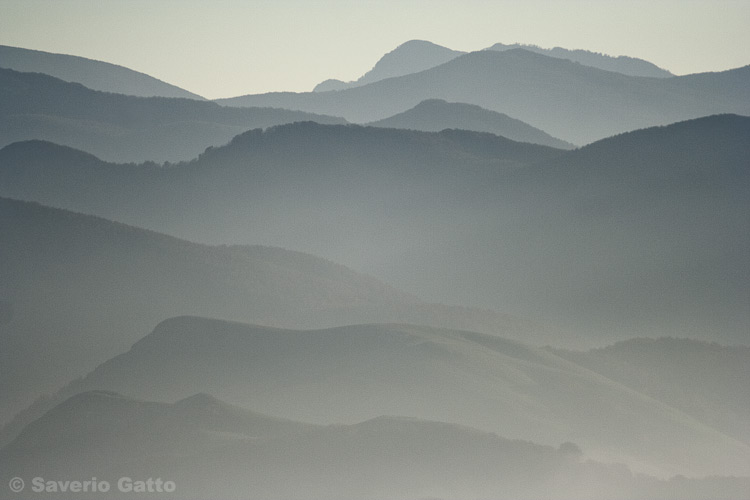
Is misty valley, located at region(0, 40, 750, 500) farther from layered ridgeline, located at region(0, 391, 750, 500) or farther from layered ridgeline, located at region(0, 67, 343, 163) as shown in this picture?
layered ridgeline, located at region(0, 67, 343, 163)

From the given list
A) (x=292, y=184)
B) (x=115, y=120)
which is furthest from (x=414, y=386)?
(x=115, y=120)

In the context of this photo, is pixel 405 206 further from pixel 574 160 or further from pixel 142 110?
pixel 142 110

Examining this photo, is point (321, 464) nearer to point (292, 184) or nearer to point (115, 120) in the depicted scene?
point (292, 184)

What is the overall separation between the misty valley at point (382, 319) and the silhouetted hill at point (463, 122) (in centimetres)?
5920

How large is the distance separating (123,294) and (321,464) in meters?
31.6

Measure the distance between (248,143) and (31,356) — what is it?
78.2 m

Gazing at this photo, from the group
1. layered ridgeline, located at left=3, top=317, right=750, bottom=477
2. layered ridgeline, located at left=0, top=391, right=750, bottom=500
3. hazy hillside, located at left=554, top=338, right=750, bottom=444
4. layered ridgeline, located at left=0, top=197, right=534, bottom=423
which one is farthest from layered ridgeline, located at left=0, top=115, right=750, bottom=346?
layered ridgeline, located at left=0, top=391, right=750, bottom=500

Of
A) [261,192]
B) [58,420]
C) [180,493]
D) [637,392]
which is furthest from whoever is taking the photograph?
[261,192]

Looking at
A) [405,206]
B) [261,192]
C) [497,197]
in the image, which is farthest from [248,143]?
[497,197]

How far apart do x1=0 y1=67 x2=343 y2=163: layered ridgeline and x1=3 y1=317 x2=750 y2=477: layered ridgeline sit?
122 meters

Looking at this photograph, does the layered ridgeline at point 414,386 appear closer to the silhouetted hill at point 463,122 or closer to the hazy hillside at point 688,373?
the hazy hillside at point 688,373

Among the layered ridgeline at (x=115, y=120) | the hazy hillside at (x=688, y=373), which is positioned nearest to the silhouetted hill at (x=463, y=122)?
the layered ridgeline at (x=115, y=120)

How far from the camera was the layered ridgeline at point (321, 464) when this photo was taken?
22.9 metres

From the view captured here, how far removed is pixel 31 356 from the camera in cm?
4678
